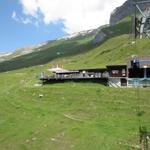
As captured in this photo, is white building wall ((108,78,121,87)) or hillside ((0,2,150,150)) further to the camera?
white building wall ((108,78,121,87))

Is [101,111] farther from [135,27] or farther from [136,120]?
[135,27]

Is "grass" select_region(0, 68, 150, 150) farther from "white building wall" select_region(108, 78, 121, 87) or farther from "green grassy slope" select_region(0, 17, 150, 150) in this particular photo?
"white building wall" select_region(108, 78, 121, 87)

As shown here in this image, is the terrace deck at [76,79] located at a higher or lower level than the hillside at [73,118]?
higher

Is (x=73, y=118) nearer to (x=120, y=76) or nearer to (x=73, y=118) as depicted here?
(x=73, y=118)

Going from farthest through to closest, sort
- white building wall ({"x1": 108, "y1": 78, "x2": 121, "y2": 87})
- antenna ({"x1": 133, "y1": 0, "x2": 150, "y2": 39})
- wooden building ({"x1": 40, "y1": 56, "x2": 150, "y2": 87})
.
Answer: white building wall ({"x1": 108, "y1": 78, "x2": 121, "y2": 87}) < wooden building ({"x1": 40, "y1": 56, "x2": 150, "y2": 87}) < antenna ({"x1": 133, "y1": 0, "x2": 150, "y2": 39})

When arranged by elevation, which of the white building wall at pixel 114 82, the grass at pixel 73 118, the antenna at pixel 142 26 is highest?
the antenna at pixel 142 26

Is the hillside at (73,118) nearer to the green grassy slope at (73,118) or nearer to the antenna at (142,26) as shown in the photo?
the green grassy slope at (73,118)

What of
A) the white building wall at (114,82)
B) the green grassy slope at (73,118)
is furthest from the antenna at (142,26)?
the white building wall at (114,82)

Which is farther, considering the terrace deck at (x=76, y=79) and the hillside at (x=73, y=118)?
the terrace deck at (x=76, y=79)

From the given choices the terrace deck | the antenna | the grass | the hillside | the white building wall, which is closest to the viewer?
the antenna

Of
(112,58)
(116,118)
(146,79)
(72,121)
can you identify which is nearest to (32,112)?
(72,121)

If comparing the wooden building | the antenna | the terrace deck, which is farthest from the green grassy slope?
the antenna

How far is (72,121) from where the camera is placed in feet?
225

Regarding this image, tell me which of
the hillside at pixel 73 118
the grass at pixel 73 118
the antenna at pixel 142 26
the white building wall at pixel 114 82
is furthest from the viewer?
the white building wall at pixel 114 82
